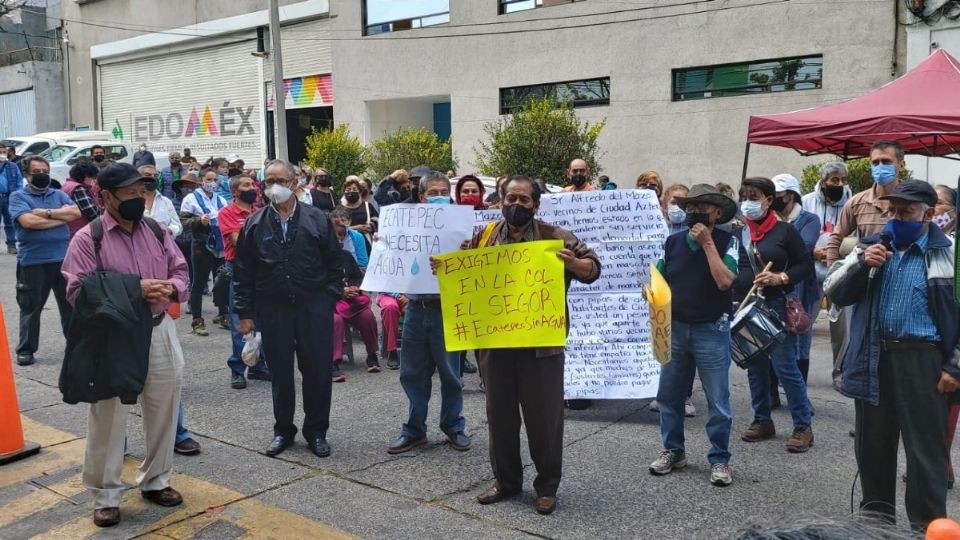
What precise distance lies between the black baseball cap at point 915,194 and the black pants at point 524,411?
1.92 m

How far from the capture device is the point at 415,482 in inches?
203

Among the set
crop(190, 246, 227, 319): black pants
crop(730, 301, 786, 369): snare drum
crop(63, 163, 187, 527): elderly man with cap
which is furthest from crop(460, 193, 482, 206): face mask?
crop(190, 246, 227, 319): black pants

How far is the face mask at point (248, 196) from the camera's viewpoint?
745 cm

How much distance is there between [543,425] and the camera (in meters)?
4.70

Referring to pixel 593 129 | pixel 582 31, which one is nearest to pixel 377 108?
pixel 582 31

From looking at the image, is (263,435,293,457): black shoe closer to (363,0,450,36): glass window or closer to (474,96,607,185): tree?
(474,96,607,185): tree

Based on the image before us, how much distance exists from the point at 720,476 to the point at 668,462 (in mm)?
354

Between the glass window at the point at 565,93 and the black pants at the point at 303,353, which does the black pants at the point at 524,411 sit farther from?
the glass window at the point at 565,93

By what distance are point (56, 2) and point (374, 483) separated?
4722cm

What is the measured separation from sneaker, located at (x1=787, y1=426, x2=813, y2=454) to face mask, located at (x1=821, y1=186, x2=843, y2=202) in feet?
9.83

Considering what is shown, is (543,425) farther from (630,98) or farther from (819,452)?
(630,98)

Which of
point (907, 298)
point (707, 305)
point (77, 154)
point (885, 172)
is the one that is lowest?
point (707, 305)

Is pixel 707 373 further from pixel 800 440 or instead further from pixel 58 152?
pixel 58 152

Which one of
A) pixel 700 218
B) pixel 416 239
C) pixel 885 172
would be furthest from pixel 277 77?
pixel 700 218
